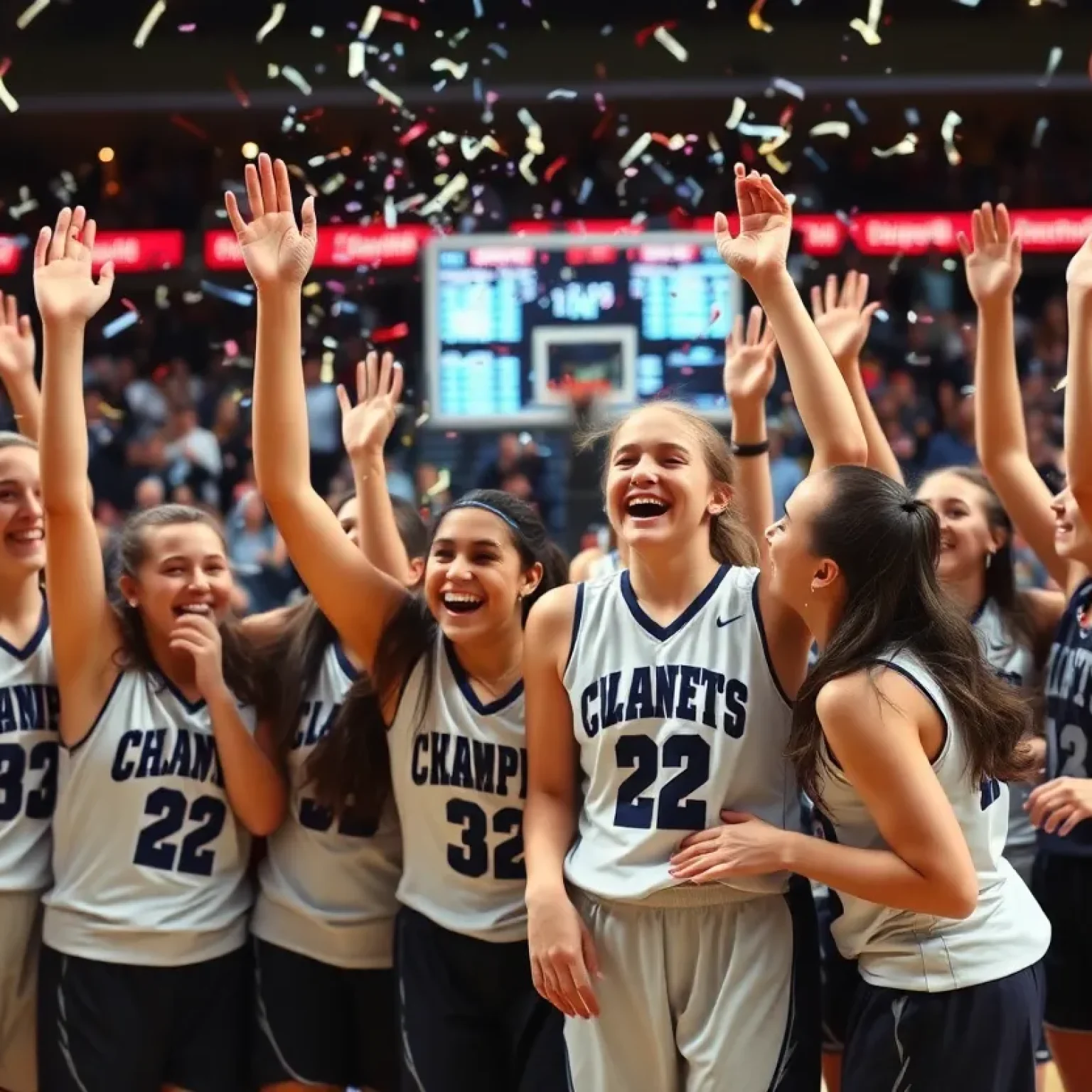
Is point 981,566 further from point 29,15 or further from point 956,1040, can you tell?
point 29,15

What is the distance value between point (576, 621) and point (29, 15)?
856 cm

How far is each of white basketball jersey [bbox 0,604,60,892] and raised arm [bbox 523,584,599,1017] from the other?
939mm

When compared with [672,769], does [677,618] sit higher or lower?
higher

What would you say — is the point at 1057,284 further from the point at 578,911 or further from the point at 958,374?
the point at 578,911

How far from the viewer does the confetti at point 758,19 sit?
353 inches

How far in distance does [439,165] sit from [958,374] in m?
3.34

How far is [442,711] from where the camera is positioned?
2492 millimetres

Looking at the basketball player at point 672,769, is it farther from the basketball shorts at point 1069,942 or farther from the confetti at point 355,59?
the confetti at point 355,59

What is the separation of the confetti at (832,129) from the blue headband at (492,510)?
7.11 meters

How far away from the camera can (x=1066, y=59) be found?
9.98 m

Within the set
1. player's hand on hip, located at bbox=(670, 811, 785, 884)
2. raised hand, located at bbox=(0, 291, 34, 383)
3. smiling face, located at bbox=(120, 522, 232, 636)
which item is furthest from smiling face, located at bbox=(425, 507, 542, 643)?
raised hand, located at bbox=(0, 291, 34, 383)

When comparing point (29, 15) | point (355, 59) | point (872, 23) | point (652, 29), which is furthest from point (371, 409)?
point (29, 15)

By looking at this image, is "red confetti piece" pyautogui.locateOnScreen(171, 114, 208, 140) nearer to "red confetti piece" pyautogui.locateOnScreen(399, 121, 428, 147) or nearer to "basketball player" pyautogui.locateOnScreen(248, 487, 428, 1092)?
"red confetti piece" pyautogui.locateOnScreen(399, 121, 428, 147)

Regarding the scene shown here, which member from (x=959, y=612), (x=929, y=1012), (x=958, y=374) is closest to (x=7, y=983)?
(x=929, y=1012)
